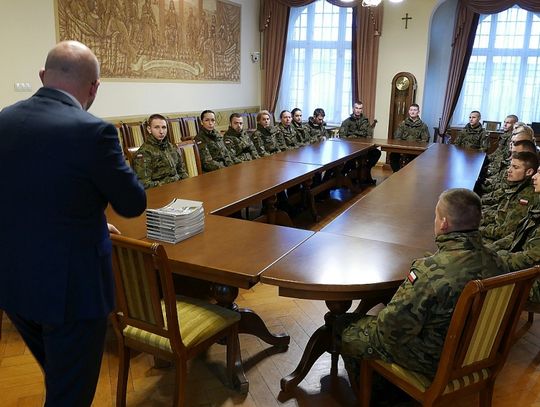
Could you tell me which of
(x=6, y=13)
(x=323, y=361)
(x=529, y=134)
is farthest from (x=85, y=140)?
(x=529, y=134)

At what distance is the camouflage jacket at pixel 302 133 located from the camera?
6796 millimetres

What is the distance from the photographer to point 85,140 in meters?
1.18

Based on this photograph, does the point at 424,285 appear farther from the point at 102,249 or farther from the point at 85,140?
the point at 85,140

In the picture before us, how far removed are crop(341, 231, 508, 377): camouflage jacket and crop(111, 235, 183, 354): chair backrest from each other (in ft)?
2.57

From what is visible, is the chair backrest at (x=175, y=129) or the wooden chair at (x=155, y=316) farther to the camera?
the chair backrest at (x=175, y=129)

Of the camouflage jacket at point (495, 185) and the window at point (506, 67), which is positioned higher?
the window at point (506, 67)

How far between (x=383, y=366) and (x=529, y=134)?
3588 mm

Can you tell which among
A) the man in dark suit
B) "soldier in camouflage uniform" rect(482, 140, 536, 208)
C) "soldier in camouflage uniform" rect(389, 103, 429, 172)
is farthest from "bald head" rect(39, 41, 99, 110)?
"soldier in camouflage uniform" rect(389, 103, 429, 172)

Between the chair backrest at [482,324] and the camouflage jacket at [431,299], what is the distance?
0.07m

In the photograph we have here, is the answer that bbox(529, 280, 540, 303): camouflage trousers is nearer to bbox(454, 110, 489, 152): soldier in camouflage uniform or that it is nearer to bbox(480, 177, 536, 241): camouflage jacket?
bbox(480, 177, 536, 241): camouflage jacket

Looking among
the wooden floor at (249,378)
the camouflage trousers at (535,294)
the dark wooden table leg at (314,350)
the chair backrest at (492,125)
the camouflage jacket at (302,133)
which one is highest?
the chair backrest at (492,125)

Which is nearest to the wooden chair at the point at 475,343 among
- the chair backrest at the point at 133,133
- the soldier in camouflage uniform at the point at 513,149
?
the soldier in camouflage uniform at the point at 513,149

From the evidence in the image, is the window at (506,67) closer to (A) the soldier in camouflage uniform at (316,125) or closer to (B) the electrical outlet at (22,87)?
(A) the soldier in camouflage uniform at (316,125)

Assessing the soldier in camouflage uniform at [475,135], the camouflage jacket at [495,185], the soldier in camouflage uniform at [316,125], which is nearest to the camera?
the camouflage jacket at [495,185]
